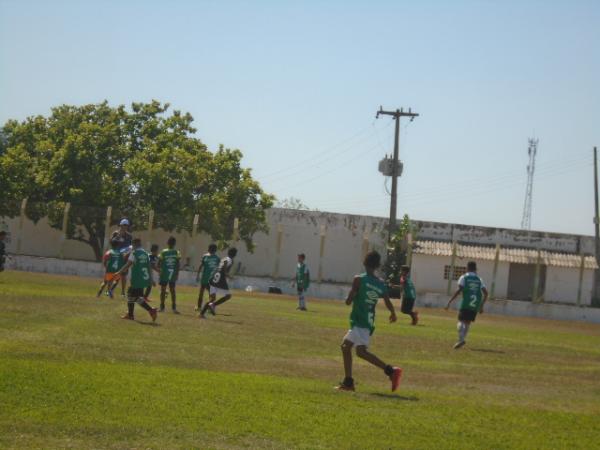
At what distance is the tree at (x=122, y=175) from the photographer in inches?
2064

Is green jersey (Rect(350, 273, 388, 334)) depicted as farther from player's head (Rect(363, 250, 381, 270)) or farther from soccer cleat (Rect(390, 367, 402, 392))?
soccer cleat (Rect(390, 367, 402, 392))

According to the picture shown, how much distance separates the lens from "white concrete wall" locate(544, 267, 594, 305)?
188 ft

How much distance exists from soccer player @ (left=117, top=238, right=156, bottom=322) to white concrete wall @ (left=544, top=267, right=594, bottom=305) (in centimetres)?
3926

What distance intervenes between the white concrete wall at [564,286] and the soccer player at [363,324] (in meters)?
45.6

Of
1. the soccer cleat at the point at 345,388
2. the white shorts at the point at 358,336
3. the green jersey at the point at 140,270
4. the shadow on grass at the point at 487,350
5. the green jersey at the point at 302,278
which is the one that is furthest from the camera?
the green jersey at the point at 302,278

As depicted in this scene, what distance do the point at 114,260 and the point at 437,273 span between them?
31965 millimetres

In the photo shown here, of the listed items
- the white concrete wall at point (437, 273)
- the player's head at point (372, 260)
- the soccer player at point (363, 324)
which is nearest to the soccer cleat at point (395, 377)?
the soccer player at point (363, 324)

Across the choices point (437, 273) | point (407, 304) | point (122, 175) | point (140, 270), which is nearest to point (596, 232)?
point (437, 273)

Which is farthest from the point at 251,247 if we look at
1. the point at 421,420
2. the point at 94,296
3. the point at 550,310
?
the point at 421,420

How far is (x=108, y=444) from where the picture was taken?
9.11 m

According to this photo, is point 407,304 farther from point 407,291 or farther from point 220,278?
point 220,278

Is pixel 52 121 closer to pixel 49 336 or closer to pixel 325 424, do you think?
pixel 49 336

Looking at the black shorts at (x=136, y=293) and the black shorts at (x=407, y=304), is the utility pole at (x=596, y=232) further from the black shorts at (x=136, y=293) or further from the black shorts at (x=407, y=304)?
the black shorts at (x=136, y=293)

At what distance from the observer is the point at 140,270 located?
870 inches
